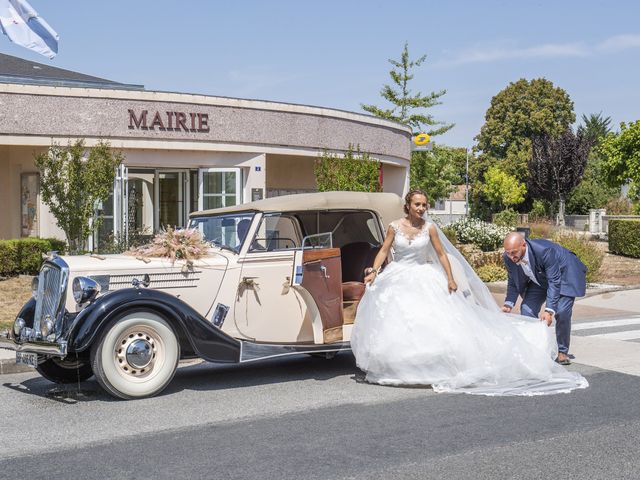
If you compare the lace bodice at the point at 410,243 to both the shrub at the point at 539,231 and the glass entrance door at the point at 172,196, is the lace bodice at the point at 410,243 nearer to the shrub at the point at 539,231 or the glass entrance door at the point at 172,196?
the glass entrance door at the point at 172,196

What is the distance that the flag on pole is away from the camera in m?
15.9

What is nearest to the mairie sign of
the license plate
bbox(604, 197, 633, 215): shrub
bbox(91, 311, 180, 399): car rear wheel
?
bbox(604, 197, 633, 215): shrub

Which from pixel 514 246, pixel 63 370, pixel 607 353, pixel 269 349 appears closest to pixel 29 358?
pixel 63 370

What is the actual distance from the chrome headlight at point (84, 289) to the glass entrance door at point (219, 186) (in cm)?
1438

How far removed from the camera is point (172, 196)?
21594mm

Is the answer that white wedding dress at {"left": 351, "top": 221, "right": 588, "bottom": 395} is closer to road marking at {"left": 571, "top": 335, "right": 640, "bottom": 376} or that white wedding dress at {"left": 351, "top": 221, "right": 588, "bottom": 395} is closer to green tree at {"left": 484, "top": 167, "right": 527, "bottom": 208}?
road marking at {"left": 571, "top": 335, "right": 640, "bottom": 376}

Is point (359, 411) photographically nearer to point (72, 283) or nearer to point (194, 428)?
point (194, 428)

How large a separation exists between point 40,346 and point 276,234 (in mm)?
2546

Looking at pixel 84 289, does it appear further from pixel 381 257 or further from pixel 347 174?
pixel 347 174

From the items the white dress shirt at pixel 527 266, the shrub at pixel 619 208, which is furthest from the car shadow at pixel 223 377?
the shrub at pixel 619 208

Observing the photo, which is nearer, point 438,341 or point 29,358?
point 29,358

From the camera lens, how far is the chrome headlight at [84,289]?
6918mm

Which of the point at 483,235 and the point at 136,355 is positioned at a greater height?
the point at 483,235

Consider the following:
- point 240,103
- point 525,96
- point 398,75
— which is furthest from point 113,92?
point 525,96
